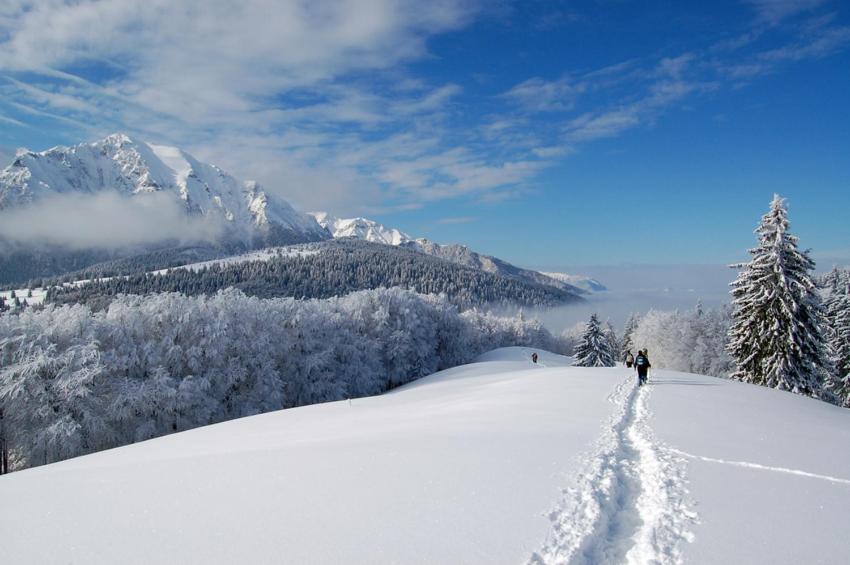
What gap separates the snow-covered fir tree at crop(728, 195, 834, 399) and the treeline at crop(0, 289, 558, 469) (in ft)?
115

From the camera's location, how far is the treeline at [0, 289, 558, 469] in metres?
Result: 27.1

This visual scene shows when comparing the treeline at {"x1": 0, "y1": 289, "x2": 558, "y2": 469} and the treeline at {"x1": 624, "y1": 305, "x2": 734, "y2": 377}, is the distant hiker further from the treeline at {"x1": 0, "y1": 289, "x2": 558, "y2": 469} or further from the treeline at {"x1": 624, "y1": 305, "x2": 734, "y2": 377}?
the treeline at {"x1": 624, "y1": 305, "x2": 734, "y2": 377}

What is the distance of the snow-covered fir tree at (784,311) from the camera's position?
26391mm

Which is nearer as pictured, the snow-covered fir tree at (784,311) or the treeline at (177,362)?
the snow-covered fir tree at (784,311)

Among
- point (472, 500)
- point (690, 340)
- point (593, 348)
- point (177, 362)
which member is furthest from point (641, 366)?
point (690, 340)

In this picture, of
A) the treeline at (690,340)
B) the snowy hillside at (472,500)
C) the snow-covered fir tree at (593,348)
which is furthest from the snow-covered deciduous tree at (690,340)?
the snowy hillside at (472,500)

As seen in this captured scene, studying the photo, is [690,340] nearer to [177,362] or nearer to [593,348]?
[593,348]

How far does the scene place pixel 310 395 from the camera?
44.6 meters

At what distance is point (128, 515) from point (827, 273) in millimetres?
88680

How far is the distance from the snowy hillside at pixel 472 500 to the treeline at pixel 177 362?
21567 millimetres

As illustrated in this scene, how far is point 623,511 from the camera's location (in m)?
6.82


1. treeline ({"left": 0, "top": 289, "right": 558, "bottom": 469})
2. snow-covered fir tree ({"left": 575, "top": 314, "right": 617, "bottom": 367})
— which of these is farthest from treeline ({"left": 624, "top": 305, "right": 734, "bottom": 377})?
treeline ({"left": 0, "top": 289, "right": 558, "bottom": 469})

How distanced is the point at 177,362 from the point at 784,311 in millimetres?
41071

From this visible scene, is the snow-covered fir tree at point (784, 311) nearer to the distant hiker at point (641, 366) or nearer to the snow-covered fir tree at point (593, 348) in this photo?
the distant hiker at point (641, 366)
